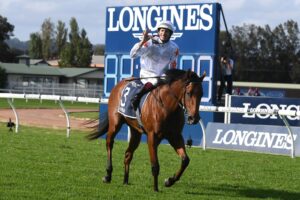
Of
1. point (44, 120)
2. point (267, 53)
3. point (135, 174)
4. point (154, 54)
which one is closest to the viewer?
point (154, 54)

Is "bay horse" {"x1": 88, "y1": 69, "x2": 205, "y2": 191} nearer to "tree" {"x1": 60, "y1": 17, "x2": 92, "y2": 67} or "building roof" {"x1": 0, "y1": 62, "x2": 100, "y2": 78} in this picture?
"building roof" {"x1": 0, "y1": 62, "x2": 100, "y2": 78}

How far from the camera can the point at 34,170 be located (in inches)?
360

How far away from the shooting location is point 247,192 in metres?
8.13

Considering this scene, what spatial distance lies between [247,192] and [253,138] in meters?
6.21

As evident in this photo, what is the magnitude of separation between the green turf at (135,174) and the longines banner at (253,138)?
0.58m

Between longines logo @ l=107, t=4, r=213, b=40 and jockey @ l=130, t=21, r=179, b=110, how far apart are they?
7.99 m

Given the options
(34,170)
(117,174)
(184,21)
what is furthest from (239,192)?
(184,21)

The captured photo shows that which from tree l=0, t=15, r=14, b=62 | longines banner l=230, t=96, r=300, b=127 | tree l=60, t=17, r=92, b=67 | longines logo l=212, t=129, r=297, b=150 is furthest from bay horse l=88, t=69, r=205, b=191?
tree l=60, t=17, r=92, b=67

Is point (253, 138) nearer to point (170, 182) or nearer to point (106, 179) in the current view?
point (106, 179)

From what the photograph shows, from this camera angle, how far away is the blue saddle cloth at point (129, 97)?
27.8 ft

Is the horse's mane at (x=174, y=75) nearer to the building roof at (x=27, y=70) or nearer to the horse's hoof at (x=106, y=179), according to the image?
the horse's hoof at (x=106, y=179)

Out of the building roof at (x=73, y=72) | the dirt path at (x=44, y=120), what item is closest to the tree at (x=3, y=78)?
the building roof at (x=73, y=72)

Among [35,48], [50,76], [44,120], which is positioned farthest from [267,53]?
[44,120]

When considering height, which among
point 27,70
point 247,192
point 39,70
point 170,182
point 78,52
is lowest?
point 247,192
